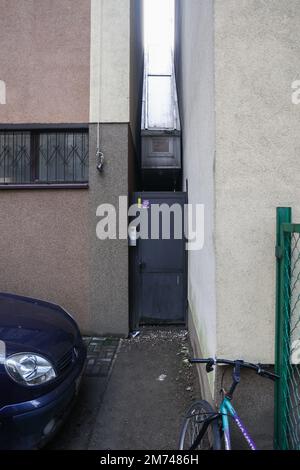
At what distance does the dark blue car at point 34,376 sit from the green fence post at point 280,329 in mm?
1518

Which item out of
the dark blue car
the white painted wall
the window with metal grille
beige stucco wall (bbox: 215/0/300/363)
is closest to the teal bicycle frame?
beige stucco wall (bbox: 215/0/300/363)

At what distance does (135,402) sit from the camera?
9.30 ft

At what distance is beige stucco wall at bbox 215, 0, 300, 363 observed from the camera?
1969 millimetres

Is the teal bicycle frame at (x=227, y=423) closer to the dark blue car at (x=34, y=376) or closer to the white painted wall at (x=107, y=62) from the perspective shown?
the dark blue car at (x=34, y=376)

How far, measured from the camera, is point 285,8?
200 centimetres

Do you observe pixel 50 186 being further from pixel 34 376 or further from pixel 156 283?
pixel 34 376

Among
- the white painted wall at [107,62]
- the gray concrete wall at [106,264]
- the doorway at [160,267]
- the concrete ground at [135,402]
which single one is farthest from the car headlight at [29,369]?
the white painted wall at [107,62]

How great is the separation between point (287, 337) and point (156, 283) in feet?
9.42

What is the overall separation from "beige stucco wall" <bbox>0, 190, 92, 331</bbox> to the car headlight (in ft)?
7.09

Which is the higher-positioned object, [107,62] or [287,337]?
[107,62]

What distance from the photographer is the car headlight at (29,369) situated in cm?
206

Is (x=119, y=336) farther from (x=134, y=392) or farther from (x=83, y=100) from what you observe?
(x=83, y=100)

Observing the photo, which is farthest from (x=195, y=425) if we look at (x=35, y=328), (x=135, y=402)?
(x=35, y=328)

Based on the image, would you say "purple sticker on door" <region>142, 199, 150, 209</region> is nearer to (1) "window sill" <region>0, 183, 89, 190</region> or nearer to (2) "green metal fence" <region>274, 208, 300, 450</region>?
(1) "window sill" <region>0, 183, 89, 190</region>
